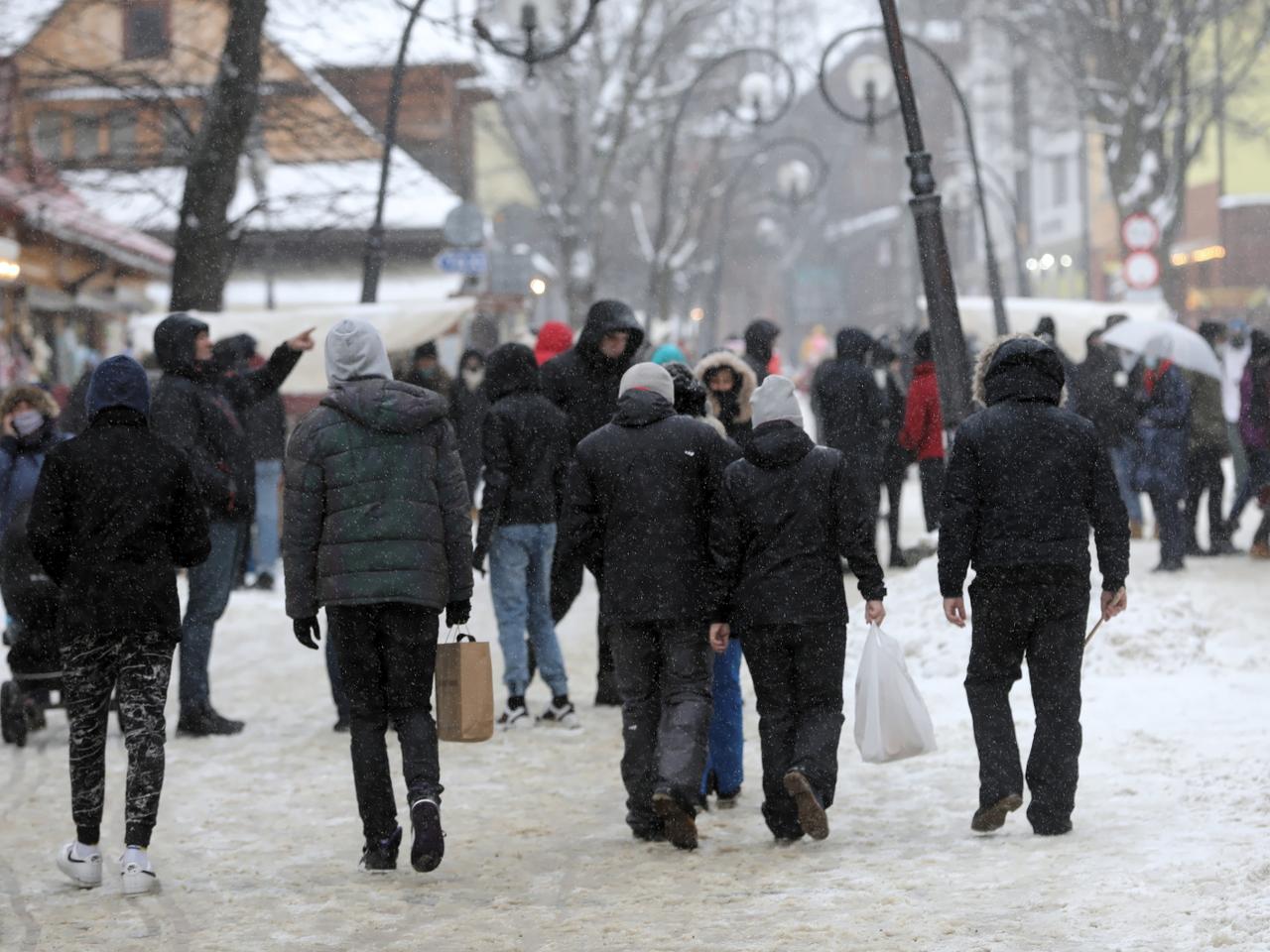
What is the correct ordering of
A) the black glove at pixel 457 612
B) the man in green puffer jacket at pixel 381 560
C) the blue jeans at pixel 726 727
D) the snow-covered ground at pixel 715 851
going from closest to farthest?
the snow-covered ground at pixel 715 851, the man in green puffer jacket at pixel 381 560, the black glove at pixel 457 612, the blue jeans at pixel 726 727

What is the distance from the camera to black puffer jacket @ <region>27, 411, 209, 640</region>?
7.44 meters

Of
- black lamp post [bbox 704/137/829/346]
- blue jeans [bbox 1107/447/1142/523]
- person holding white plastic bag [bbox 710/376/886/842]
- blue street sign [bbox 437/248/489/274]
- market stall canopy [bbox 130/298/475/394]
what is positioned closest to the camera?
person holding white plastic bag [bbox 710/376/886/842]

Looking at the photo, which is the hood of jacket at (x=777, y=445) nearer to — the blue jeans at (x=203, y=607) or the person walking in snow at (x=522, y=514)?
the person walking in snow at (x=522, y=514)

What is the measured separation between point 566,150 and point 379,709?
109 ft

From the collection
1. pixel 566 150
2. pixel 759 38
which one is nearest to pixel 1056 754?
pixel 566 150

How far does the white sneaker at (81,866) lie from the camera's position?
24.3 ft

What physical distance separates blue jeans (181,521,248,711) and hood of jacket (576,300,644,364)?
1.97m

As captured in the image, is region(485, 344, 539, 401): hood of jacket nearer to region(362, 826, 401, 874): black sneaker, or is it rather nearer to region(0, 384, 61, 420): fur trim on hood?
region(0, 384, 61, 420): fur trim on hood

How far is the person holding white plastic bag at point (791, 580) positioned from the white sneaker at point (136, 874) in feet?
6.91

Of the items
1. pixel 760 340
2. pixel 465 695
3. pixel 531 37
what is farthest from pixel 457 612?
pixel 531 37

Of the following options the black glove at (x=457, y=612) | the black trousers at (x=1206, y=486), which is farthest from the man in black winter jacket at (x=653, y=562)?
the black trousers at (x=1206, y=486)

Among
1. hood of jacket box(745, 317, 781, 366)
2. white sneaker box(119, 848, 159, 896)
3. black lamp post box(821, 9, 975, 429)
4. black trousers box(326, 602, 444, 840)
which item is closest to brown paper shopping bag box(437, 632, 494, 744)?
black trousers box(326, 602, 444, 840)

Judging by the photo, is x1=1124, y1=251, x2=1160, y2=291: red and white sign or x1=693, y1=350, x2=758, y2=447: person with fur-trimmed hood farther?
x1=1124, y1=251, x2=1160, y2=291: red and white sign

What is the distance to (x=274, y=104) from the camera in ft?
77.3
